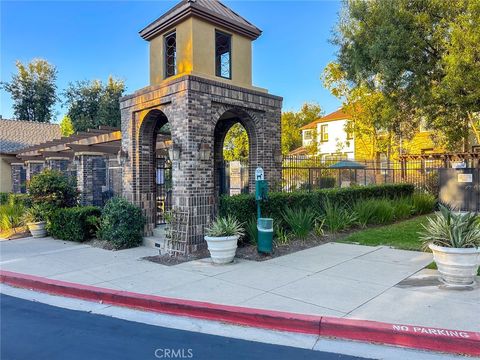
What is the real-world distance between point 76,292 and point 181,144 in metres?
4.10

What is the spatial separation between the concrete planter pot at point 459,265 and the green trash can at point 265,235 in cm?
335

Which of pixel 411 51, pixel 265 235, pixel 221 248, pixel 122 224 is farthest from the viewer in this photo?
pixel 411 51

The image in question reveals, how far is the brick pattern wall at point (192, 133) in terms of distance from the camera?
886cm

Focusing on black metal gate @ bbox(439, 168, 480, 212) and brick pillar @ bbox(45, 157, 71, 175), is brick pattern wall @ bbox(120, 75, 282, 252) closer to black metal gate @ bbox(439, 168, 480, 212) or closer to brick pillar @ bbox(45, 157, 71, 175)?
brick pillar @ bbox(45, 157, 71, 175)

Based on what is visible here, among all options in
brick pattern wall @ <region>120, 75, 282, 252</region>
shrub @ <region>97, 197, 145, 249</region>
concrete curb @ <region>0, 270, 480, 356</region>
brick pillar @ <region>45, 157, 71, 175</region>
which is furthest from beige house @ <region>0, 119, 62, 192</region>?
concrete curb @ <region>0, 270, 480, 356</region>

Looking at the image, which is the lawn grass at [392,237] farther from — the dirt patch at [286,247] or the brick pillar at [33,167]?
the brick pillar at [33,167]

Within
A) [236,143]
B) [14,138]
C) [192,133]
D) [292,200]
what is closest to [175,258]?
[192,133]

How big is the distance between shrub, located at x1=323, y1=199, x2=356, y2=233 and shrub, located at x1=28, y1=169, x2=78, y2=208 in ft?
28.4

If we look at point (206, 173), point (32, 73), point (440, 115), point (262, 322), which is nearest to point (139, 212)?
point (206, 173)

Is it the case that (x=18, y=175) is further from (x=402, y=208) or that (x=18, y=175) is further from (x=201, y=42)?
(x=402, y=208)

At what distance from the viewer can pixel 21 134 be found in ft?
89.2

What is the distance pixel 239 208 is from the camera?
29.8 feet

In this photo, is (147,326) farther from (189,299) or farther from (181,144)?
(181,144)

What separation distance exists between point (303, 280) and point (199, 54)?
6315 millimetres
